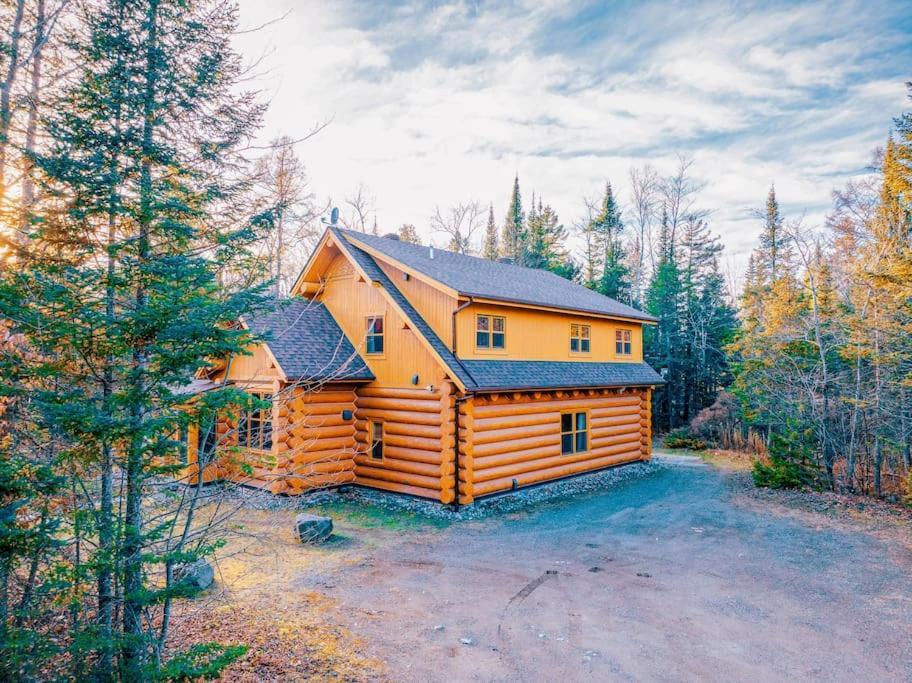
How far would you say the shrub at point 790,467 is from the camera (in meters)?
14.6

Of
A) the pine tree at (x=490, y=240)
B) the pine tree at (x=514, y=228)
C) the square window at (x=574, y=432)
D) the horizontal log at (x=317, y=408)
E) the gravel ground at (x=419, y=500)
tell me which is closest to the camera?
the gravel ground at (x=419, y=500)

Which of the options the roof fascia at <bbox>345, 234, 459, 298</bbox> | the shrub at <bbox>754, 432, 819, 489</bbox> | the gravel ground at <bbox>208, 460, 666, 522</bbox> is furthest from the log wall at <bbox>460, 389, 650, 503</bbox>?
the shrub at <bbox>754, 432, 819, 489</bbox>

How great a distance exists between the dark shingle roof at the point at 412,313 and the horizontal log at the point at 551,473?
2.92 metres

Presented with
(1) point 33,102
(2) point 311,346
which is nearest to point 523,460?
(2) point 311,346

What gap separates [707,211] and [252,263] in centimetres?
3369

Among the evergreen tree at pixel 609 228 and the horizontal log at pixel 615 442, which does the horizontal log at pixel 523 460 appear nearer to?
the horizontal log at pixel 615 442

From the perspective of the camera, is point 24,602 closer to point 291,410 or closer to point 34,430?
point 34,430

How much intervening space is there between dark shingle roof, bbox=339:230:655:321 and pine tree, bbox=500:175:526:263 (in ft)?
67.4

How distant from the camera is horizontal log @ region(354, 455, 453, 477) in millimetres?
12062

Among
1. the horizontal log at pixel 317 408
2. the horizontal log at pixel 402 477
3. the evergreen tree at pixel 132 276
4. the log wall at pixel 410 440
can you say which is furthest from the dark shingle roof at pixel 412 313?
the evergreen tree at pixel 132 276

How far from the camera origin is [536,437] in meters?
14.2

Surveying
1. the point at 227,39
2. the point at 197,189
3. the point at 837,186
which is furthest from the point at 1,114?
the point at 837,186

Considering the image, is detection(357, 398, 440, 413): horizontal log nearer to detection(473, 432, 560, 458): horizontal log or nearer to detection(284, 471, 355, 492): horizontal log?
detection(473, 432, 560, 458): horizontal log

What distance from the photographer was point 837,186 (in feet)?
61.6
